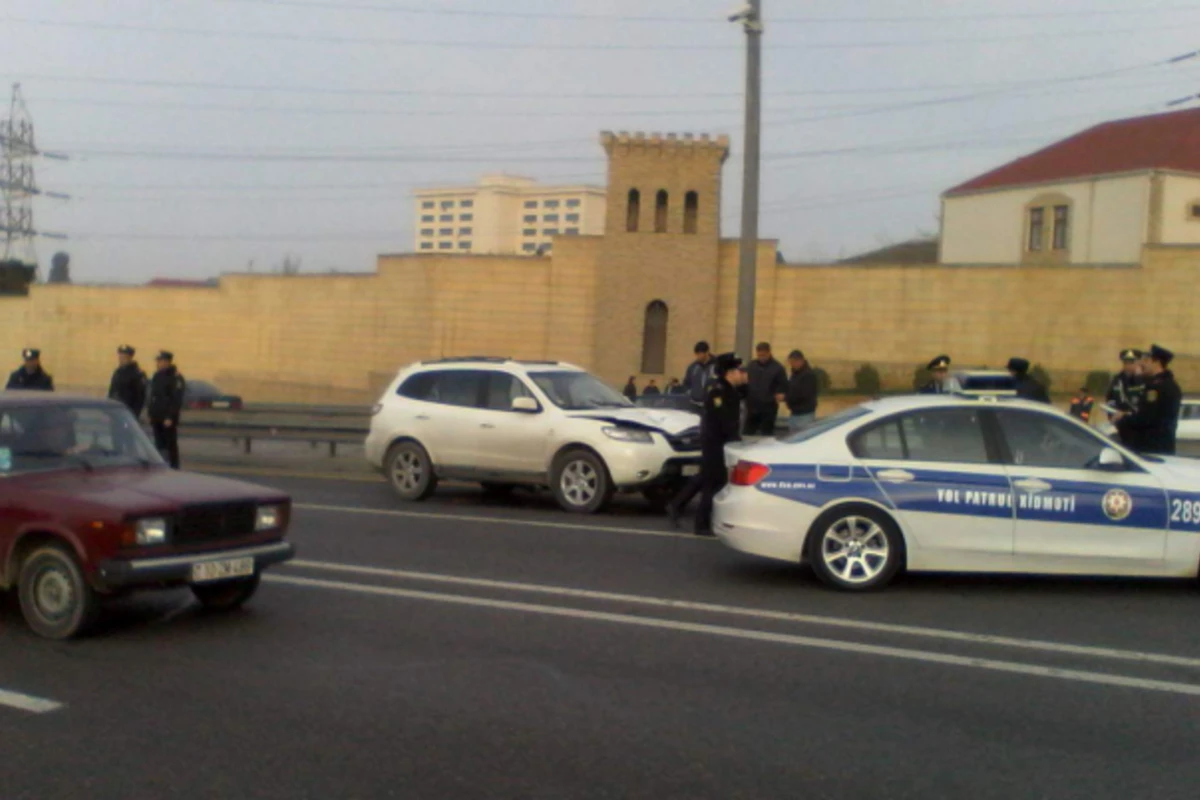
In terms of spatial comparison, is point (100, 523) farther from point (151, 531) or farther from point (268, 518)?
point (268, 518)

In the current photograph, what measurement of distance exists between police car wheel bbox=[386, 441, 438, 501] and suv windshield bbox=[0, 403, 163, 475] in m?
6.62

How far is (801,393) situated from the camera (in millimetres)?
16250

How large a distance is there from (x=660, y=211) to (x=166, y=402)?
35007 mm

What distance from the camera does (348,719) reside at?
21.3ft

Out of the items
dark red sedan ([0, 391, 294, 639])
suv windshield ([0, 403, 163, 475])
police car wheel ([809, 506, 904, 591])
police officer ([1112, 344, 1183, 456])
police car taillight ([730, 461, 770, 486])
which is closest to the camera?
dark red sedan ([0, 391, 294, 639])

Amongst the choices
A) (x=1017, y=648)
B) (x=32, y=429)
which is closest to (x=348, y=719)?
(x=32, y=429)

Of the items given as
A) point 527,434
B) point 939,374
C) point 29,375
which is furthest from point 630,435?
point 29,375

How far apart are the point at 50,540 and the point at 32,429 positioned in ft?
3.21

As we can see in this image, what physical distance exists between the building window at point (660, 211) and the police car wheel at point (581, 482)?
35734mm

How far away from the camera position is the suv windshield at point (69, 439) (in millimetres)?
8539

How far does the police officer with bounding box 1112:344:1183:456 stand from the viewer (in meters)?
12.0

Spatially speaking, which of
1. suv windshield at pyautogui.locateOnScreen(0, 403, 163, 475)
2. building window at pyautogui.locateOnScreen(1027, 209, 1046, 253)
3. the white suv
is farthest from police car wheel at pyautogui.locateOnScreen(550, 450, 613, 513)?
building window at pyautogui.locateOnScreen(1027, 209, 1046, 253)

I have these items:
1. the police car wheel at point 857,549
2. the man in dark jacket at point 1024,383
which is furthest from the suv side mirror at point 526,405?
the police car wheel at point 857,549

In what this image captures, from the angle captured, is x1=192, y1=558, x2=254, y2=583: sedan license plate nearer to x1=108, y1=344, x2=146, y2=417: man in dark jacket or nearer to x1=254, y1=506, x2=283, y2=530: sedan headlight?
x1=254, y1=506, x2=283, y2=530: sedan headlight
